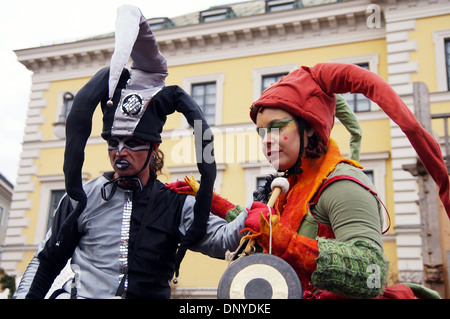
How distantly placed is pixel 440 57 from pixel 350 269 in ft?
37.5

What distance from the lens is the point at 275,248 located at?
5.90 feet

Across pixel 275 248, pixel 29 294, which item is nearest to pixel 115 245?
pixel 29 294

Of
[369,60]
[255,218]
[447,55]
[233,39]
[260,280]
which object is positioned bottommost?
[260,280]

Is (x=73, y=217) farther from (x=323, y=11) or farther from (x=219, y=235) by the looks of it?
(x=323, y=11)

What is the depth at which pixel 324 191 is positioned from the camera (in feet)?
6.84

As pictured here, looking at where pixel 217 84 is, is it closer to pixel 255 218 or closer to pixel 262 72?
pixel 262 72

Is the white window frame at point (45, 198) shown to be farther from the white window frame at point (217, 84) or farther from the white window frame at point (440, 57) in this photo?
the white window frame at point (440, 57)

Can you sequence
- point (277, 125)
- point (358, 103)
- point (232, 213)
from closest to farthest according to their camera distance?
point (277, 125)
point (232, 213)
point (358, 103)

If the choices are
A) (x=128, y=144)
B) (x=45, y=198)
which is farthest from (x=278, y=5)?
(x=128, y=144)

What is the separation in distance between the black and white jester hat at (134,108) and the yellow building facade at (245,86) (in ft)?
25.6

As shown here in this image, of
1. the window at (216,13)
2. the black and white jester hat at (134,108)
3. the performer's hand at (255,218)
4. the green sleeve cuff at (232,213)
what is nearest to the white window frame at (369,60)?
the window at (216,13)

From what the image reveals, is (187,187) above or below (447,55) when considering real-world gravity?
below

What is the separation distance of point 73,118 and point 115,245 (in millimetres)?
667

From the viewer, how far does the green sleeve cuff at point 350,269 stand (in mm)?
1728
